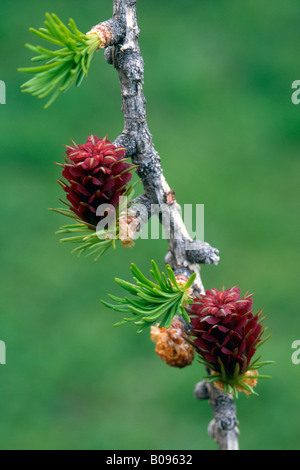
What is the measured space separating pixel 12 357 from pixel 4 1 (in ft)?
3.95

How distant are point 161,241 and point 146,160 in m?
1.09

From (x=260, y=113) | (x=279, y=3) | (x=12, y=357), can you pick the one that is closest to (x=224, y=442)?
(x=12, y=357)

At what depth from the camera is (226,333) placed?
46 centimetres

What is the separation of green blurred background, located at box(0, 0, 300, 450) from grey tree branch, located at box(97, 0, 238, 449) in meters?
0.74

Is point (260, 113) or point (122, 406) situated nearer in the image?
point (122, 406)

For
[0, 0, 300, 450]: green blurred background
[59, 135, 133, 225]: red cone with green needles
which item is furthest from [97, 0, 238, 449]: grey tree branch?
[0, 0, 300, 450]: green blurred background

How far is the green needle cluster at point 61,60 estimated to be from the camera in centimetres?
40

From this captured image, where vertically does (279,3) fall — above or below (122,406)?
above

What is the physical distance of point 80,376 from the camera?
1.35 m

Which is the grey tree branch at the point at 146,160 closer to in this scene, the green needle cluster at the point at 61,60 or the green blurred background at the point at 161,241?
the green needle cluster at the point at 61,60

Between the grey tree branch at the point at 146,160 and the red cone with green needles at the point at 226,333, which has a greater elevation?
the grey tree branch at the point at 146,160

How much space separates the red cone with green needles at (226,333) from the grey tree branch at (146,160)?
0.17 ft

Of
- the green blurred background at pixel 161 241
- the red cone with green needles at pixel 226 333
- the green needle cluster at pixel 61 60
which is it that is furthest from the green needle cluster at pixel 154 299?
the green blurred background at pixel 161 241
